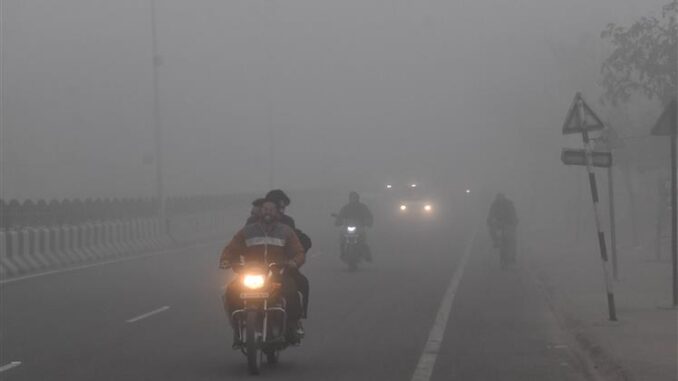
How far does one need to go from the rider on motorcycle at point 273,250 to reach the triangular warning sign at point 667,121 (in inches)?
275

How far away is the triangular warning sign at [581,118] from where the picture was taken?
1773cm

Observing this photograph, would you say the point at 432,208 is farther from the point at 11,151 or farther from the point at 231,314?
the point at 231,314

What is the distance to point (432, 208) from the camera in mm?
74625

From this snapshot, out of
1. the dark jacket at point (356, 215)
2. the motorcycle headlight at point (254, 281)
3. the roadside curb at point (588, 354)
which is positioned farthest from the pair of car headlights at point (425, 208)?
the motorcycle headlight at point (254, 281)

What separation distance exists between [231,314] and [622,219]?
123 ft

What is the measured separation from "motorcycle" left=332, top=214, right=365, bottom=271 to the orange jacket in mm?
16063

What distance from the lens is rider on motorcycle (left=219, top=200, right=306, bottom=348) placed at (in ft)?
43.3

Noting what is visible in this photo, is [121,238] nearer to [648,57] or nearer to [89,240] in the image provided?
[89,240]

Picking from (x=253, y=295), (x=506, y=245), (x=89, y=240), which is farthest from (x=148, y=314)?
(x=89, y=240)

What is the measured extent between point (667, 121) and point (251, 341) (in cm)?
818

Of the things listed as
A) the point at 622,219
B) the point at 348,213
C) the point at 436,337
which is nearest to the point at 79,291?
the point at 348,213

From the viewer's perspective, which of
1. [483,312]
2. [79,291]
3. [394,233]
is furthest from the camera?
[394,233]

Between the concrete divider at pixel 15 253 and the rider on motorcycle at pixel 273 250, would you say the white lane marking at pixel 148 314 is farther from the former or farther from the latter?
the concrete divider at pixel 15 253

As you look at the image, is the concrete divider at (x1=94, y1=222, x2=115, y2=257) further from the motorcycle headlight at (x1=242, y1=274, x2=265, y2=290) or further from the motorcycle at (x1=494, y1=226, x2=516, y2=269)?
the motorcycle headlight at (x1=242, y1=274, x2=265, y2=290)
